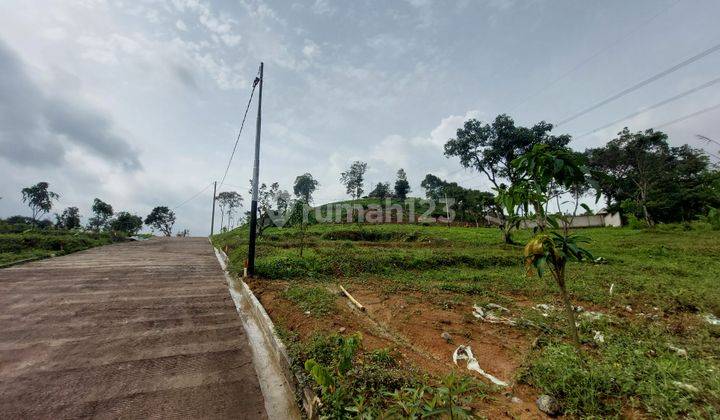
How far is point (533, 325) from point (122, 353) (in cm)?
647

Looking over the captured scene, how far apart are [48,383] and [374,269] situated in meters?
9.14

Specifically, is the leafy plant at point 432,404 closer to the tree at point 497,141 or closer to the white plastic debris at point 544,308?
the white plastic debris at point 544,308

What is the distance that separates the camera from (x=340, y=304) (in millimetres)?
6656

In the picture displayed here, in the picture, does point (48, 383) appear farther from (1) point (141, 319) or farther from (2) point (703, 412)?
(2) point (703, 412)

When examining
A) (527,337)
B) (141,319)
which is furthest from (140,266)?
(527,337)

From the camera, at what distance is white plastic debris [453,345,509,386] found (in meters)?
3.58

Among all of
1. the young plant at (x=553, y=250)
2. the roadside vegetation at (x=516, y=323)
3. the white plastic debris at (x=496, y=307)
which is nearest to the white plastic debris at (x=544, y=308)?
the roadside vegetation at (x=516, y=323)

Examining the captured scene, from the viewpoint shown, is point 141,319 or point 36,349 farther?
point 141,319

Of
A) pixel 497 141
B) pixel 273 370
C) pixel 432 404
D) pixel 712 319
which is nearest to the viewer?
pixel 432 404

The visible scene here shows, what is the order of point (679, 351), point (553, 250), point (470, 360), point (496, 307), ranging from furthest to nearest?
point (496, 307) → point (679, 351) → point (470, 360) → point (553, 250)

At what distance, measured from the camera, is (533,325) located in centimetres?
535

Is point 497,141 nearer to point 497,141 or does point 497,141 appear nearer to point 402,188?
point 497,141

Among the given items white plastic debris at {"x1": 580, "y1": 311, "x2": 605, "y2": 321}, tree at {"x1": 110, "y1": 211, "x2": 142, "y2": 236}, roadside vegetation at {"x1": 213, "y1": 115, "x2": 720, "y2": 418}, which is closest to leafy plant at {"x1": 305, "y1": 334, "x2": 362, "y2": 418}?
roadside vegetation at {"x1": 213, "y1": 115, "x2": 720, "y2": 418}

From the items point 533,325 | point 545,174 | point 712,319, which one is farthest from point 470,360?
point 712,319
